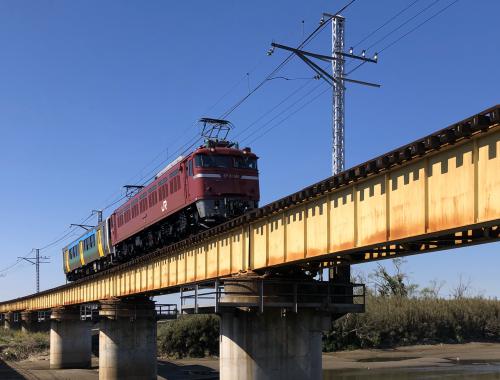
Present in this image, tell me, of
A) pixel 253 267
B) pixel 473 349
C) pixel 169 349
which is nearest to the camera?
pixel 253 267

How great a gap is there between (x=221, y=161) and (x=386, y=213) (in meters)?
16.0

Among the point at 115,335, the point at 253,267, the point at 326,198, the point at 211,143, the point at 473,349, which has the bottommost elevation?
the point at 473,349

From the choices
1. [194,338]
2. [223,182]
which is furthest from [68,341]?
[223,182]

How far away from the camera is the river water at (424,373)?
169 ft

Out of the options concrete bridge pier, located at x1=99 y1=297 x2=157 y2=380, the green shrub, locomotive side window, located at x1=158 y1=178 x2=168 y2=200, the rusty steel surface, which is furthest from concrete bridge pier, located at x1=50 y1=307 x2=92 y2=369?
the rusty steel surface

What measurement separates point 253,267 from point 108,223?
2846cm

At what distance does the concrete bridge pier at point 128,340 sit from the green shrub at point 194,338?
23024 mm

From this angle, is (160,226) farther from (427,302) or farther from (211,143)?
(427,302)

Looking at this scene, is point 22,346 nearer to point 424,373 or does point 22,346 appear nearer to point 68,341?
point 68,341

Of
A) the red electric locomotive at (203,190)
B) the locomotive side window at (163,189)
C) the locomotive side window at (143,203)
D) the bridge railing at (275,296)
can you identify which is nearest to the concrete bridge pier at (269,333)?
the bridge railing at (275,296)

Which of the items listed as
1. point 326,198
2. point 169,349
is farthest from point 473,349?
point 326,198

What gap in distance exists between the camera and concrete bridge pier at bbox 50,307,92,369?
66.6 meters

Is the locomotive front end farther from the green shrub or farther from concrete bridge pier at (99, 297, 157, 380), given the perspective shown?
the green shrub

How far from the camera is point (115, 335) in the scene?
158ft
